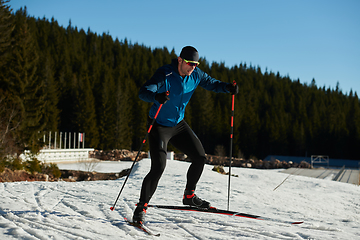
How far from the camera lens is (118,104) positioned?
43.3 meters

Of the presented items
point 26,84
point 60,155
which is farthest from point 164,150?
point 26,84

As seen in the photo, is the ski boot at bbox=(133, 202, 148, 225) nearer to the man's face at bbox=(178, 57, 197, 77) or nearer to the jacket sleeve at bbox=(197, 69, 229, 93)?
the man's face at bbox=(178, 57, 197, 77)

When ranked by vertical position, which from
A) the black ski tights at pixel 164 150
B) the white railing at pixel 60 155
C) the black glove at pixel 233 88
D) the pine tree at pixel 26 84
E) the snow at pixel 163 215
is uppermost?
the pine tree at pixel 26 84

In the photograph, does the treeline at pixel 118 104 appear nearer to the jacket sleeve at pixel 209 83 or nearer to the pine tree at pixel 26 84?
the pine tree at pixel 26 84

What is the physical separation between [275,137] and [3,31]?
45744 mm

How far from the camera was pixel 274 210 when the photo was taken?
165 inches

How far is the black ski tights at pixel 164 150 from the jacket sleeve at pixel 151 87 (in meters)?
0.44

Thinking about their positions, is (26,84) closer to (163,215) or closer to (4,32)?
(4,32)

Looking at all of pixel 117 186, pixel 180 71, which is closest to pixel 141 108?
pixel 117 186

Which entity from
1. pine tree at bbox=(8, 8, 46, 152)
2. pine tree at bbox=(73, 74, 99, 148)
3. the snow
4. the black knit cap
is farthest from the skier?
pine tree at bbox=(73, 74, 99, 148)

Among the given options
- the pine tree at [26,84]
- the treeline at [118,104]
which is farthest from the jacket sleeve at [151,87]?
the pine tree at [26,84]

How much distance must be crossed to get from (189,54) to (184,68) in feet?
0.48

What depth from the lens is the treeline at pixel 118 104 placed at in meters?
24.0

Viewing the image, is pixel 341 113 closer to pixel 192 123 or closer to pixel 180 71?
pixel 192 123
